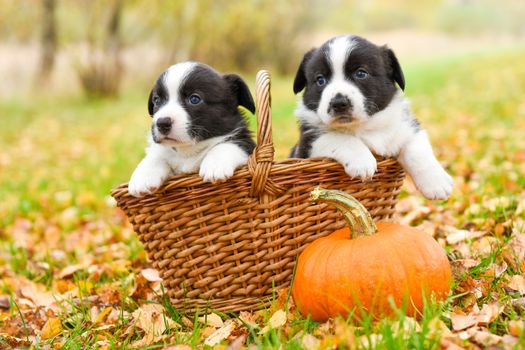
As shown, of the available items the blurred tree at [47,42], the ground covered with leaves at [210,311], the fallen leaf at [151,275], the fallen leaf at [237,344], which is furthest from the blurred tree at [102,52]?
the fallen leaf at [237,344]

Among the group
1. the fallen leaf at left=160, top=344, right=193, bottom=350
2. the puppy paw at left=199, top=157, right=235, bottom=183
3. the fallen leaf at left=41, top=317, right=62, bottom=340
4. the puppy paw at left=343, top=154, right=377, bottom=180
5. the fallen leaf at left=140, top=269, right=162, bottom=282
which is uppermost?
the puppy paw at left=199, top=157, right=235, bottom=183

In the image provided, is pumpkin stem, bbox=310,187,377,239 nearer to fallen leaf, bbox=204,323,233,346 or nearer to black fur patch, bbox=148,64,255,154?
black fur patch, bbox=148,64,255,154

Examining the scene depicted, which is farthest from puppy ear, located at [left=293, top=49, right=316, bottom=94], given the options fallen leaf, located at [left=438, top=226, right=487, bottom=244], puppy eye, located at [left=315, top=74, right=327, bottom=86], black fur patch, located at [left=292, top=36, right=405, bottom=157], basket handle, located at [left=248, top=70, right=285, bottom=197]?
fallen leaf, located at [left=438, top=226, right=487, bottom=244]

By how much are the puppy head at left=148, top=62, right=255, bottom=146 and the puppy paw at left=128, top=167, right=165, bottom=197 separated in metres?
0.21

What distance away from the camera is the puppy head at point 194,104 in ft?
8.92

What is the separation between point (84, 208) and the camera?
5668mm

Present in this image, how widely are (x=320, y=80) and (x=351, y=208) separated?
761mm

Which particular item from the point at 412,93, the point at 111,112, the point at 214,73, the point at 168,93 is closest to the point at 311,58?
the point at 214,73

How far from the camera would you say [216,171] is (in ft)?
8.09

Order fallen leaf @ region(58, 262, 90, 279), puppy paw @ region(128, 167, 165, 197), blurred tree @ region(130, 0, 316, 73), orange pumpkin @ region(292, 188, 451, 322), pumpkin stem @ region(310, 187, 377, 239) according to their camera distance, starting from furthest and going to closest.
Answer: blurred tree @ region(130, 0, 316, 73) < fallen leaf @ region(58, 262, 90, 279) < puppy paw @ region(128, 167, 165, 197) < pumpkin stem @ region(310, 187, 377, 239) < orange pumpkin @ region(292, 188, 451, 322)

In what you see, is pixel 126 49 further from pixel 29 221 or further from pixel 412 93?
pixel 29 221

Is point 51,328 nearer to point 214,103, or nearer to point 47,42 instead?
point 214,103

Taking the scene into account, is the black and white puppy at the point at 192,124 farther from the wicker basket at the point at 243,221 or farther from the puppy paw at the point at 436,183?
the puppy paw at the point at 436,183

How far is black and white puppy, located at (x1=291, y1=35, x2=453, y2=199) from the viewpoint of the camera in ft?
9.02
